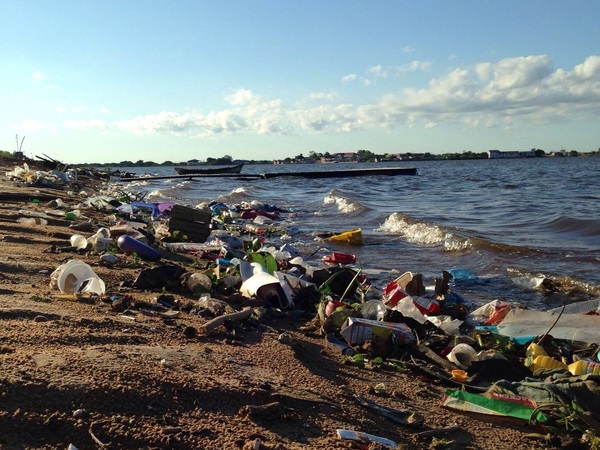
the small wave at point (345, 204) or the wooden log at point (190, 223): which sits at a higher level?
the wooden log at point (190, 223)

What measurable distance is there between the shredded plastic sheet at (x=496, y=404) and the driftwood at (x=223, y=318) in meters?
1.43

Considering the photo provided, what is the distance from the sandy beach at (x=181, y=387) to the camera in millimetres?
2023

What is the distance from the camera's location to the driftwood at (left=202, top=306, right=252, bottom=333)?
3.48 meters

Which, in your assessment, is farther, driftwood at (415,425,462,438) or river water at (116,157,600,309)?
river water at (116,157,600,309)

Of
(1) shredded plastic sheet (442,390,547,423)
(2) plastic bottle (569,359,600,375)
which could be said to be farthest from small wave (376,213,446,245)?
(1) shredded plastic sheet (442,390,547,423)

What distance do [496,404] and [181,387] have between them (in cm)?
163

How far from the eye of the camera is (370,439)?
2.30 meters

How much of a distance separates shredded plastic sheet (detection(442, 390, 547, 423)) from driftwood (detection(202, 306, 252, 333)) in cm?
143

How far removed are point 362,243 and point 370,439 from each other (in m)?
8.35

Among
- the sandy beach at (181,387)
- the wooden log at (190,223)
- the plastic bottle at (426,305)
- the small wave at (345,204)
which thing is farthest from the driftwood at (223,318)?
the small wave at (345,204)

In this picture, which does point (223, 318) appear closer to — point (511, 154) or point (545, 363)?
point (545, 363)

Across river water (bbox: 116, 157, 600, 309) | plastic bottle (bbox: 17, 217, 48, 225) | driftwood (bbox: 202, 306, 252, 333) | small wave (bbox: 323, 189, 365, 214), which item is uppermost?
Result: plastic bottle (bbox: 17, 217, 48, 225)

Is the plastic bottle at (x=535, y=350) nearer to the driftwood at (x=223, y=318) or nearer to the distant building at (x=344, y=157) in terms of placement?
the driftwood at (x=223, y=318)

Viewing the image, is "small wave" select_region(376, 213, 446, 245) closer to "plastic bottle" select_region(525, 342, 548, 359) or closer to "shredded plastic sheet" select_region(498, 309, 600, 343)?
"shredded plastic sheet" select_region(498, 309, 600, 343)
